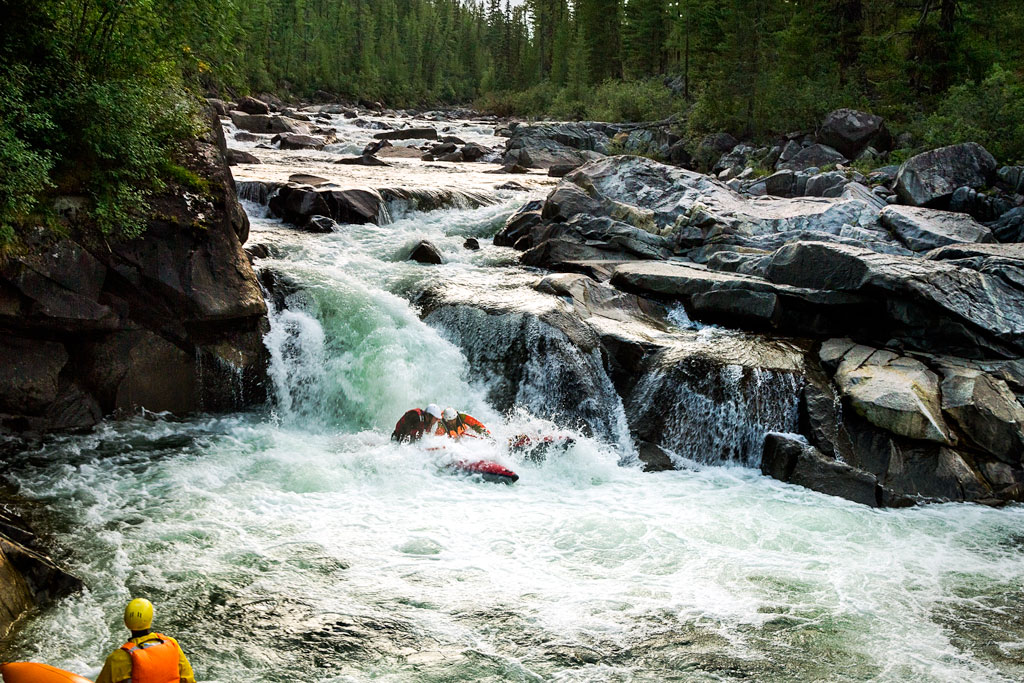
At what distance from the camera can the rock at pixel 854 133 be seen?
75.0ft

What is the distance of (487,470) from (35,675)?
5.98 meters

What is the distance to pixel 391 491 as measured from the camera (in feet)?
30.7

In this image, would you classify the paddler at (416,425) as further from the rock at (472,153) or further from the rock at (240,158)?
the rock at (472,153)

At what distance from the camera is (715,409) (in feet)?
37.0

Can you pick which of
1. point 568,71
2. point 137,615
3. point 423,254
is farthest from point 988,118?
point 568,71

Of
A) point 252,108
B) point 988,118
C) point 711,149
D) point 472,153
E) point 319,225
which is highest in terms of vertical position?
point 252,108

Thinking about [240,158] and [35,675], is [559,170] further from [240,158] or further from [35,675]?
[35,675]

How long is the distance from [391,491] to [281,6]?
7134 cm

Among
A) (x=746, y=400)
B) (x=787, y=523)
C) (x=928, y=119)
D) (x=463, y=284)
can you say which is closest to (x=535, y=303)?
(x=463, y=284)

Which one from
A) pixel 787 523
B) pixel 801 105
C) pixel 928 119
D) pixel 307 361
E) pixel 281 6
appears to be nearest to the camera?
pixel 787 523

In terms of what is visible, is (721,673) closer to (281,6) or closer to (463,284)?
(463,284)

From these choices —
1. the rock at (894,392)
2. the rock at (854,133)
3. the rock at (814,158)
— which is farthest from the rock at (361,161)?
the rock at (894,392)

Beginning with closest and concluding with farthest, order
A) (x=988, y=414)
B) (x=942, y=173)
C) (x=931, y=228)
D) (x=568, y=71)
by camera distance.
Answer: (x=988, y=414), (x=931, y=228), (x=942, y=173), (x=568, y=71)

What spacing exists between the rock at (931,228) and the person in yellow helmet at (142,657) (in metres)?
14.7
